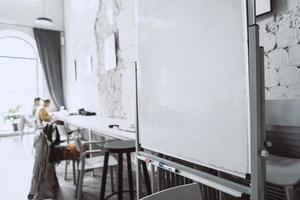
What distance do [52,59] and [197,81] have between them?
7.36 meters

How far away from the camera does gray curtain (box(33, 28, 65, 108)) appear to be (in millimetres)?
7455

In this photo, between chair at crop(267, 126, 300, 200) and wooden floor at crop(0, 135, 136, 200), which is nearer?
chair at crop(267, 126, 300, 200)

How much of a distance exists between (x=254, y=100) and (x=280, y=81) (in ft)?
3.04

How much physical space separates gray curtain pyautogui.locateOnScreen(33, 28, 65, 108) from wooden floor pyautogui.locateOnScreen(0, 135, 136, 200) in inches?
108

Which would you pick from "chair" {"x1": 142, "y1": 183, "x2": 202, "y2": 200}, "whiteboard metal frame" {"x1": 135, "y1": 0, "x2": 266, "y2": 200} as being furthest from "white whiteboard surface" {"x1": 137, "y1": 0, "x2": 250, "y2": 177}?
"chair" {"x1": 142, "y1": 183, "x2": 202, "y2": 200}

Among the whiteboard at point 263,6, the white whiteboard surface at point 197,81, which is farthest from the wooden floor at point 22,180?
the whiteboard at point 263,6

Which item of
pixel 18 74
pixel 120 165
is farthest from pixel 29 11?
pixel 120 165

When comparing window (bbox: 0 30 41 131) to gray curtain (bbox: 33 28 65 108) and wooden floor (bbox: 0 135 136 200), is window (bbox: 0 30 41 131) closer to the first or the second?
gray curtain (bbox: 33 28 65 108)

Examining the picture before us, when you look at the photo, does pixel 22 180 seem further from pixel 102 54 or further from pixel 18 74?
pixel 18 74

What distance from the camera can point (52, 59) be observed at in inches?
299

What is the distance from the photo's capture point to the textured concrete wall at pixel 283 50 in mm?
1545

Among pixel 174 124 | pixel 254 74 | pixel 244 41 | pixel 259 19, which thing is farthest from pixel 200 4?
pixel 259 19

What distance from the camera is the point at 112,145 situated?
7.07 feet

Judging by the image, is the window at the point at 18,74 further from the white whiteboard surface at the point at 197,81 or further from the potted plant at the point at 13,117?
the white whiteboard surface at the point at 197,81
